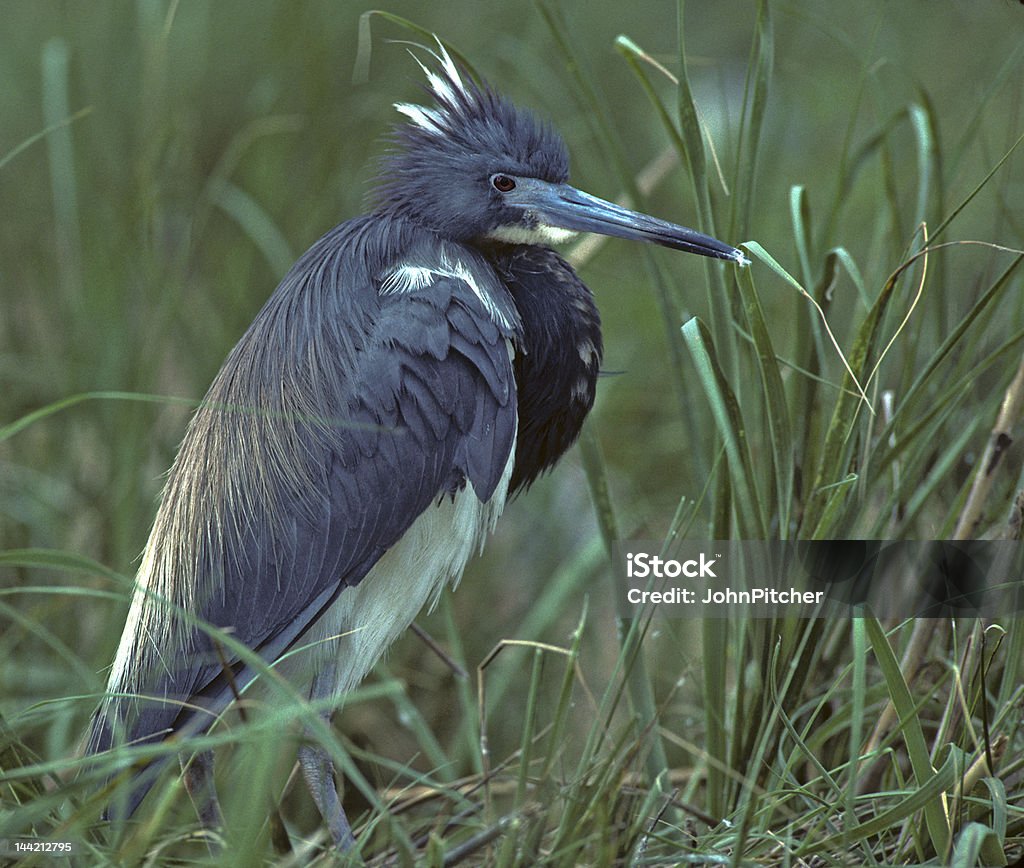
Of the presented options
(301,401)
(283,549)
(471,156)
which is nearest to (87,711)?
(283,549)

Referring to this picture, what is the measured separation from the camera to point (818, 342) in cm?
168

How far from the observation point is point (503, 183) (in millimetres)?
1917

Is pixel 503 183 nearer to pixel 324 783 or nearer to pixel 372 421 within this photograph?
pixel 372 421

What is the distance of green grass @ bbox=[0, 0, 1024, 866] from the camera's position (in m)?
1.38

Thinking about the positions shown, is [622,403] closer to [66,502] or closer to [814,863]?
[66,502]

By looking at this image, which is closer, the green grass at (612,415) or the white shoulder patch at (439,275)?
the green grass at (612,415)

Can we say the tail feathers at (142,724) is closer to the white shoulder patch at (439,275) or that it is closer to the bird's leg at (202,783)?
the bird's leg at (202,783)

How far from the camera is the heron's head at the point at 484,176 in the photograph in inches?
74.4

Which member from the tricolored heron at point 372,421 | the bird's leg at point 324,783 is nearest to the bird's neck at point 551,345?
the tricolored heron at point 372,421

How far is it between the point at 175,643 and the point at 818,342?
44.1 inches

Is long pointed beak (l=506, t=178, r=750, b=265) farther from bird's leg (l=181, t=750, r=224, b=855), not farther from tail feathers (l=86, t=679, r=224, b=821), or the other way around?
bird's leg (l=181, t=750, r=224, b=855)

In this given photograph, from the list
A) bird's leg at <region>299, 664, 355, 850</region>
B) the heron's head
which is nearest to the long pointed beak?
the heron's head

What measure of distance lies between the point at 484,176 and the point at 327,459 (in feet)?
1.79

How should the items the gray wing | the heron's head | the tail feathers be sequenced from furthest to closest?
1. the heron's head
2. the gray wing
3. the tail feathers
